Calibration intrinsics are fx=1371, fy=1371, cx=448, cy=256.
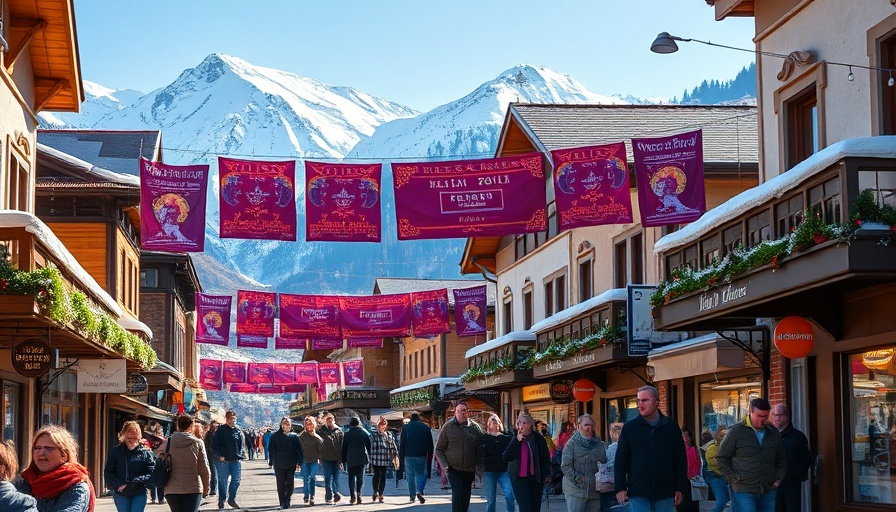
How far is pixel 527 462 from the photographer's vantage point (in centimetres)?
1630

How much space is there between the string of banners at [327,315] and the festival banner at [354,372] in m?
19.3

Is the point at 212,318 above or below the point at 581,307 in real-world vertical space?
above

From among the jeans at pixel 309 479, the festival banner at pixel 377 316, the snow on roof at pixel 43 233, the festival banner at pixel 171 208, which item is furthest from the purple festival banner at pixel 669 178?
the festival banner at pixel 377 316

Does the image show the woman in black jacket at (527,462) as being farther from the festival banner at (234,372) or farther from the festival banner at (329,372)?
the festival banner at (234,372)

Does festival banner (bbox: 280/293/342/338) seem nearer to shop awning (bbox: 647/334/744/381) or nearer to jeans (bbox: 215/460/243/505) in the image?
jeans (bbox: 215/460/243/505)

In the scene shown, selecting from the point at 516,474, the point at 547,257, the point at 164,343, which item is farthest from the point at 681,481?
the point at 164,343

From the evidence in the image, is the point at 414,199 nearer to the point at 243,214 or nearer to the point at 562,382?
the point at 243,214

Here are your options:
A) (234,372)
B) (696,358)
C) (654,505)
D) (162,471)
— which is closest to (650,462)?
(654,505)

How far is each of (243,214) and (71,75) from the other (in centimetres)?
528

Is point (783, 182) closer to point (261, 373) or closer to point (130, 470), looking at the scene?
point (130, 470)

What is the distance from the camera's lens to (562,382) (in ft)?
106

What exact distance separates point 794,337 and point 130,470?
794 centimetres

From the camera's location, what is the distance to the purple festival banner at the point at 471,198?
22734 millimetres

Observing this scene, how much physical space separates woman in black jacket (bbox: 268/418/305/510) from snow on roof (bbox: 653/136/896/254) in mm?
8433
